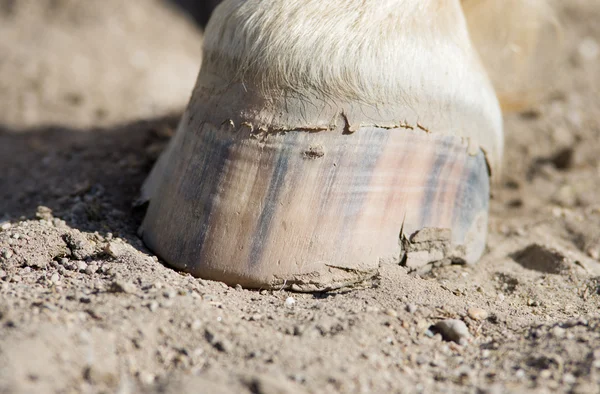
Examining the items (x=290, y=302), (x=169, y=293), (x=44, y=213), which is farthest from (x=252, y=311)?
(x=44, y=213)

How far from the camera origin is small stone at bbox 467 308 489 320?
1.79 meters

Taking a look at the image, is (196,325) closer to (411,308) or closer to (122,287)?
(122,287)

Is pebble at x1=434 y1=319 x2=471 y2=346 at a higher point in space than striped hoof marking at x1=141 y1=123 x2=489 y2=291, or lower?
lower

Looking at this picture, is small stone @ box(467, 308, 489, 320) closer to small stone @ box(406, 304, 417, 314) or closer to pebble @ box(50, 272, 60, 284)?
small stone @ box(406, 304, 417, 314)

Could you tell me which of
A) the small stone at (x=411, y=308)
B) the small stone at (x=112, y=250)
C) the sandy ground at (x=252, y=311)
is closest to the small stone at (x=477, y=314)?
the sandy ground at (x=252, y=311)

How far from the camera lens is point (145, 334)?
5.08 ft

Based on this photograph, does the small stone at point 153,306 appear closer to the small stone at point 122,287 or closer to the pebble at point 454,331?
the small stone at point 122,287

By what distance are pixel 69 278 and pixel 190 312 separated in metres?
0.45

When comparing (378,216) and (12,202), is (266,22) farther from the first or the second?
(12,202)

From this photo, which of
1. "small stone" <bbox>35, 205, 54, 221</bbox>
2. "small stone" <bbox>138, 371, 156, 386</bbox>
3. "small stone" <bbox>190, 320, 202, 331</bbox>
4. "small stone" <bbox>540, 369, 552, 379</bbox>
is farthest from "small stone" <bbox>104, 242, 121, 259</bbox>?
"small stone" <bbox>540, 369, 552, 379</bbox>

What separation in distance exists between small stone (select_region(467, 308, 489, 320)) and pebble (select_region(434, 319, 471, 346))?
0.24ft

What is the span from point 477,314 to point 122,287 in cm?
97

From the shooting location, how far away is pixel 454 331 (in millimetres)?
1696

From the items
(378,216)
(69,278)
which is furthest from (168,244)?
(378,216)
